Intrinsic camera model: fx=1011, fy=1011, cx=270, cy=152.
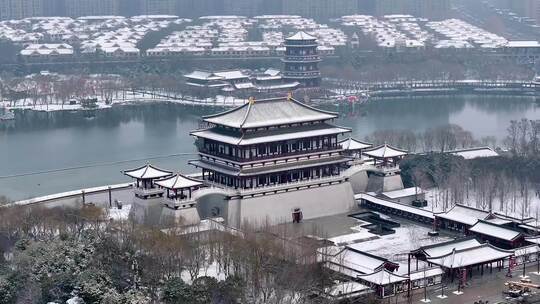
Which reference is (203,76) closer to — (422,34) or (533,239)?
(422,34)

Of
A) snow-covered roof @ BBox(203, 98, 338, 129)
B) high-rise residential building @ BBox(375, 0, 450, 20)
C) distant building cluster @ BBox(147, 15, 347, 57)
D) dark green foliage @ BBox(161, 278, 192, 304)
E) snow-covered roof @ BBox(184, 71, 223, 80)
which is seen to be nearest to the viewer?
dark green foliage @ BBox(161, 278, 192, 304)

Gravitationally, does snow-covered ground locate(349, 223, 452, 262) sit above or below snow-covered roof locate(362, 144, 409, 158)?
below

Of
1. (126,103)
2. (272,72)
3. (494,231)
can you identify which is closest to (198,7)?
(272,72)

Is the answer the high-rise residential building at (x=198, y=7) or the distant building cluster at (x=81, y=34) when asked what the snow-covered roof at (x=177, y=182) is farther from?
the high-rise residential building at (x=198, y=7)

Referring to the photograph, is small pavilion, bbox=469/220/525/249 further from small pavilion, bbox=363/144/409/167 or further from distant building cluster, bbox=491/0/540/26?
distant building cluster, bbox=491/0/540/26

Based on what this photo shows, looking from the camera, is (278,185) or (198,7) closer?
(278,185)

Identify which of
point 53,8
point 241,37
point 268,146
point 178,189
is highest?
point 53,8

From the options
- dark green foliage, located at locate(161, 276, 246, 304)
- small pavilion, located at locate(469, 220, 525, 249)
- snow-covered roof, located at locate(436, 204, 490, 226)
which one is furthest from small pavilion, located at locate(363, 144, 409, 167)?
dark green foliage, located at locate(161, 276, 246, 304)
